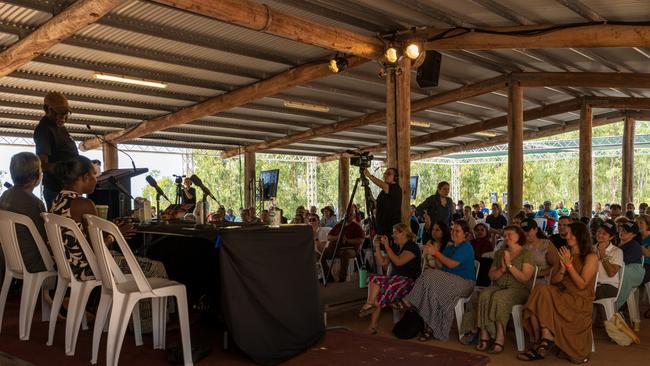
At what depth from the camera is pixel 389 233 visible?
597 centimetres

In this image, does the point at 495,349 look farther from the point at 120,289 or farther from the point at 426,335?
the point at 120,289

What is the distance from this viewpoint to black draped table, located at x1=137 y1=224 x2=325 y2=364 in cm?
304

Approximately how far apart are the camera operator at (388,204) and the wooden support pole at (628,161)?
9.50m

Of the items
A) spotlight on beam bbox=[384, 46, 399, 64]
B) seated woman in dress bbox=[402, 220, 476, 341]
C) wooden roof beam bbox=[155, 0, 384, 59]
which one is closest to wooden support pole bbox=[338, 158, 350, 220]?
wooden roof beam bbox=[155, 0, 384, 59]

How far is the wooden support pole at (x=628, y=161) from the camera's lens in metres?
13.2

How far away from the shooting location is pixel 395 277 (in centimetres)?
491

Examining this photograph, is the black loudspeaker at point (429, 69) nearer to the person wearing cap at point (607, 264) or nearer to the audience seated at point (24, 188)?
the person wearing cap at point (607, 264)

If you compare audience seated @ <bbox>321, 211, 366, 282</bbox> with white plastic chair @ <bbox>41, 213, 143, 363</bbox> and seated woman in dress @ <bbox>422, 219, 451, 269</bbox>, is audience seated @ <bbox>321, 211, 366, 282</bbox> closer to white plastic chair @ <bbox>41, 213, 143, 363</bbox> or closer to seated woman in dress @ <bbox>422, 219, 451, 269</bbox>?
seated woman in dress @ <bbox>422, 219, 451, 269</bbox>

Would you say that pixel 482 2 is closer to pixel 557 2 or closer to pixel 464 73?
pixel 557 2

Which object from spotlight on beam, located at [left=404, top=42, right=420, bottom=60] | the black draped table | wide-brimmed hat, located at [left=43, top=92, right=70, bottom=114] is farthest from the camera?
spotlight on beam, located at [left=404, top=42, right=420, bottom=60]

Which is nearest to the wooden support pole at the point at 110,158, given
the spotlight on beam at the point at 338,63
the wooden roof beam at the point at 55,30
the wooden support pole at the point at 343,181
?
the wooden roof beam at the point at 55,30

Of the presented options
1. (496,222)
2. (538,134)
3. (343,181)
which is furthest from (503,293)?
(343,181)

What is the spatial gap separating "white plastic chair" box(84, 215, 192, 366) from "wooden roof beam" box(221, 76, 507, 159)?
823cm

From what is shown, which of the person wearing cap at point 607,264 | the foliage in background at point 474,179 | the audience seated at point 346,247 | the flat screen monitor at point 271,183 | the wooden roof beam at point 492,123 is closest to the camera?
the person wearing cap at point 607,264
